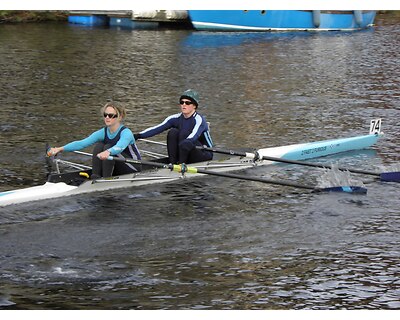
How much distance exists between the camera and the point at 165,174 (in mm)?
16562

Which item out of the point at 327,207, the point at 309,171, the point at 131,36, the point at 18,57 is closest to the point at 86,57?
the point at 18,57

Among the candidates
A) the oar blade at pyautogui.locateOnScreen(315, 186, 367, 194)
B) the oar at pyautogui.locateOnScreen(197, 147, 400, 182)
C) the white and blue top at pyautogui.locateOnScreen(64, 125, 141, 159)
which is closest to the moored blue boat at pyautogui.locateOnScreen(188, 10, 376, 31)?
the oar at pyautogui.locateOnScreen(197, 147, 400, 182)

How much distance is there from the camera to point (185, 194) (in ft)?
53.0

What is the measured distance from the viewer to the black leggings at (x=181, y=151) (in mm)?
16453

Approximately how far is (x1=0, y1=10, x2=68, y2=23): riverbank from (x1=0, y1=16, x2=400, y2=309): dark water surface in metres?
11.4

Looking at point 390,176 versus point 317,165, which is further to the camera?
point 390,176

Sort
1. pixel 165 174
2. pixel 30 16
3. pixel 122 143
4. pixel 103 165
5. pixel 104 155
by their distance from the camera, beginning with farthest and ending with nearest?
pixel 30 16, pixel 165 174, pixel 103 165, pixel 122 143, pixel 104 155

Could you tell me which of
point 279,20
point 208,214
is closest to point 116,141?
point 208,214

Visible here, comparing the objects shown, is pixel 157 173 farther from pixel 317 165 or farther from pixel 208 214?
pixel 317 165

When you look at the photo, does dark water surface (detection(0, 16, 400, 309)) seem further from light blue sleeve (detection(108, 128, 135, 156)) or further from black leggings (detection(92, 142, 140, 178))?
light blue sleeve (detection(108, 128, 135, 156))

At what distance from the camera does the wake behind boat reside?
49.5 feet

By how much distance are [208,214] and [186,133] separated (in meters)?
2.14

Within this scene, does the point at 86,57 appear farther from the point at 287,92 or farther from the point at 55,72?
the point at 287,92

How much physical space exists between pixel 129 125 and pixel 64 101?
3872 millimetres
